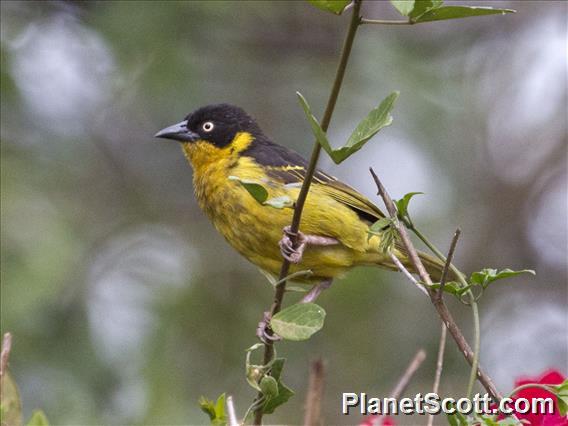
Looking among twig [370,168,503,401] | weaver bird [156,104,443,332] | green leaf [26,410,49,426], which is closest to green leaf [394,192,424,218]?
twig [370,168,503,401]

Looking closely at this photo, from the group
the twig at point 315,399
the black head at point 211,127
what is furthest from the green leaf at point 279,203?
the black head at point 211,127

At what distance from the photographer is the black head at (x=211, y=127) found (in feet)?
13.8

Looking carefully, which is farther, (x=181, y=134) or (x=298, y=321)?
(x=181, y=134)

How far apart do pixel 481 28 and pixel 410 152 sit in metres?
1.13

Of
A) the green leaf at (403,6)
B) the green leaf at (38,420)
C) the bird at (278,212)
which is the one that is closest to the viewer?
the green leaf at (403,6)

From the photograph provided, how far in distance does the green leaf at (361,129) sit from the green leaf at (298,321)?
275 mm

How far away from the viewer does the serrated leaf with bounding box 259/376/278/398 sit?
1771 millimetres

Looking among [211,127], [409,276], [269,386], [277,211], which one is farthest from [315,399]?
[211,127]

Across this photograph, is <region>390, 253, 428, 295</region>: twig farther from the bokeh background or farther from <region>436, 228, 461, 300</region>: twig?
the bokeh background

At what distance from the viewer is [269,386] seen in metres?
1.78

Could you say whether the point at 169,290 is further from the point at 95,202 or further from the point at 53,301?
the point at 95,202

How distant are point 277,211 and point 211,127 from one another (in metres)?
0.76

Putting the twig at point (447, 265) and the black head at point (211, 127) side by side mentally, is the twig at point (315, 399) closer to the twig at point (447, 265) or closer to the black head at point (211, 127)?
the twig at point (447, 265)

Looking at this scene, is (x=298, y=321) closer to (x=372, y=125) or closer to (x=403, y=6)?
(x=372, y=125)
